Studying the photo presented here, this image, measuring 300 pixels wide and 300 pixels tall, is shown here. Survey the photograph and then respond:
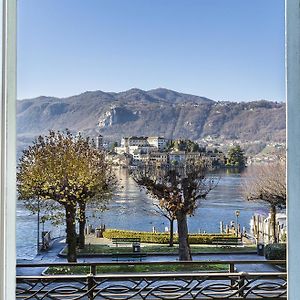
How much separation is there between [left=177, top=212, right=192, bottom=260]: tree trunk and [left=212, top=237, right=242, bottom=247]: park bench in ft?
0.46

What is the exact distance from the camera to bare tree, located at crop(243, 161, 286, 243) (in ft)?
7.02

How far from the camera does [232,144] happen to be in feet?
7.43

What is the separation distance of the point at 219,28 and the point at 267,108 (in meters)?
0.45

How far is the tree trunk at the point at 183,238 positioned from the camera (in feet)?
7.47

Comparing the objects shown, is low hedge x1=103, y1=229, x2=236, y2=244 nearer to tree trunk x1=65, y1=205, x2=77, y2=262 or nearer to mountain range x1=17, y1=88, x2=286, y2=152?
tree trunk x1=65, y1=205, x2=77, y2=262

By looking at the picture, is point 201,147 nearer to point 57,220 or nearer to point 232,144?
point 232,144
